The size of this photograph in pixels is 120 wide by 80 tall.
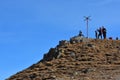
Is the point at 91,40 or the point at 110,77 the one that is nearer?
the point at 110,77

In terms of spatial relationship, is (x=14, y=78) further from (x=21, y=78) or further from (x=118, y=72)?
(x=118, y=72)

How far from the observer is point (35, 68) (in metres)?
57.1

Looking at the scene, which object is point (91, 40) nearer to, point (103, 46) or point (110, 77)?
point (103, 46)

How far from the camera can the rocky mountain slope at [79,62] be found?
52478mm

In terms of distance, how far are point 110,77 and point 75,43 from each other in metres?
10.4

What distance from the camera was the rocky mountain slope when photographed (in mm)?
52478

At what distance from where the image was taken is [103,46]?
59.5m

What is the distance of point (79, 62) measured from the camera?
5566 cm

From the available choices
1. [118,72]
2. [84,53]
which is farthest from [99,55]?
[118,72]

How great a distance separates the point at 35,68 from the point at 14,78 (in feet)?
6.76

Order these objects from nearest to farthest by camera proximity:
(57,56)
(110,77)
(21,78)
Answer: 1. (110,77)
2. (21,78)
3. (57,56)

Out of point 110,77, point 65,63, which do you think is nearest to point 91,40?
point 65,63

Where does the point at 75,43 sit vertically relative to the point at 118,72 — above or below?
above

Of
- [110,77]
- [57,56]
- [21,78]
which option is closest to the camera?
[110,77]
